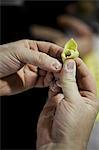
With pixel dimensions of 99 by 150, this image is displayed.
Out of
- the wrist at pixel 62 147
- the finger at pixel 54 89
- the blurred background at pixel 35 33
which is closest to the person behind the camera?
the wrist at pixel 62 147

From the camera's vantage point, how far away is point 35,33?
7.49ft

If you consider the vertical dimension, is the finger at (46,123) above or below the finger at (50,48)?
below

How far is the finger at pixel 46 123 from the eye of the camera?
1059 mm

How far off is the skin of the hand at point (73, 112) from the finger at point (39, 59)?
0.10 ft

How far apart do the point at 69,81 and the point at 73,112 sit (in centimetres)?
9

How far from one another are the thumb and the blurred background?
2.71 feet

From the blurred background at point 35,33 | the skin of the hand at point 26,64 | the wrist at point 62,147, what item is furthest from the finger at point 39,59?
the blurred background at point 35,33

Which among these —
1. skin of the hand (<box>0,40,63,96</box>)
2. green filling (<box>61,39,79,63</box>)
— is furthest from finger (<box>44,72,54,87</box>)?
green filling (<box>61,39,79,63</box>)

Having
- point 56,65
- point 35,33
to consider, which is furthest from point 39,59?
point 35,33

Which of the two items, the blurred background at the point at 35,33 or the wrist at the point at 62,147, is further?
the blurred background at the point at 35,33

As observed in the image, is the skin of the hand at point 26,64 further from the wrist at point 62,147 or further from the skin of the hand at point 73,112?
the wrist at point 62,147

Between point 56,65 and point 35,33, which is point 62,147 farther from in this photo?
point 35,33

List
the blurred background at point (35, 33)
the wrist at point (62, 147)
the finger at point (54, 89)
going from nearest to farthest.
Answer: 1. the wrist at point (62, 147)
2. the finger at point (54, 89)
3. the blurred background at point (35, 33)

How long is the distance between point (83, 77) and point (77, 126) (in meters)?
0.15
